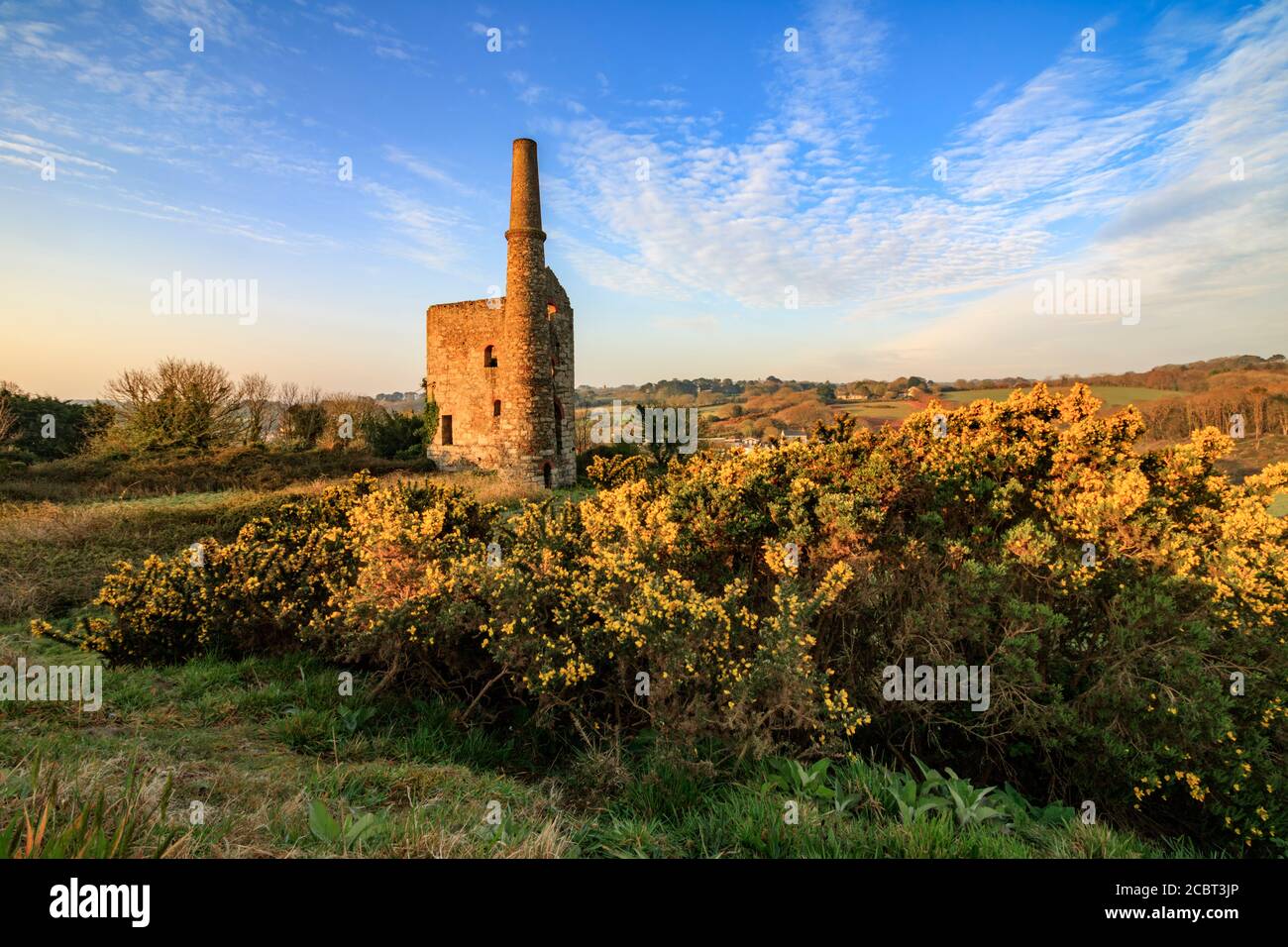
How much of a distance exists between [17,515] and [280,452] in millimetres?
12733

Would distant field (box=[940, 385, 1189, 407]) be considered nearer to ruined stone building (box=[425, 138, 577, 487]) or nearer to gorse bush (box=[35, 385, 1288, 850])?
gorse bush (box=[35, 385, 1288, 850])

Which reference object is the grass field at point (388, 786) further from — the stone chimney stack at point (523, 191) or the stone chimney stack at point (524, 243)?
the stone chimney stack at point (523, 191)

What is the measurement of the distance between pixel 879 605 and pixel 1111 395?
541 centimetres

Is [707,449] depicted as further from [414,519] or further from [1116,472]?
[1116,472]

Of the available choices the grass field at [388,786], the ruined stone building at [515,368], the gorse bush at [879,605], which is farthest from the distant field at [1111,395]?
the ruined stone building at [515,368]

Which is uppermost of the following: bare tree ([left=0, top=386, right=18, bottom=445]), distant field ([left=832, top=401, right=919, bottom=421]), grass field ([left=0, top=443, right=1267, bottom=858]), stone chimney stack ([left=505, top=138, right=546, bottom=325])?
stone chimney stack ([left=505, top=138, right=546, bottom=325])

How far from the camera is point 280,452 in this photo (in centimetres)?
2614

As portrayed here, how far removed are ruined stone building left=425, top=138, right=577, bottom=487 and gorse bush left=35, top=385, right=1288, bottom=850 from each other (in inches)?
630

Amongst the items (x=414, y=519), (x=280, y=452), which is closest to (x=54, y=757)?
(x=414, y=519)

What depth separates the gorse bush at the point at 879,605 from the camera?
474 centimetres

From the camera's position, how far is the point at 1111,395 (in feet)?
26.6

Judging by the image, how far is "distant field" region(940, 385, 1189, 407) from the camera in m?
6.73

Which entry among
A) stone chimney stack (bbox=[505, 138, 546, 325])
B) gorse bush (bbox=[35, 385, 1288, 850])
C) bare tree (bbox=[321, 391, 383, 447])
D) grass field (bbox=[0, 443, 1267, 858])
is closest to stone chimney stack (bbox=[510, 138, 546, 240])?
stone chimney stack (bbox=[505, 138, 546, 325])

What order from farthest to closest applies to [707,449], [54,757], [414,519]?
1. [707,449]
2. [414,519]
3. [54,757]
